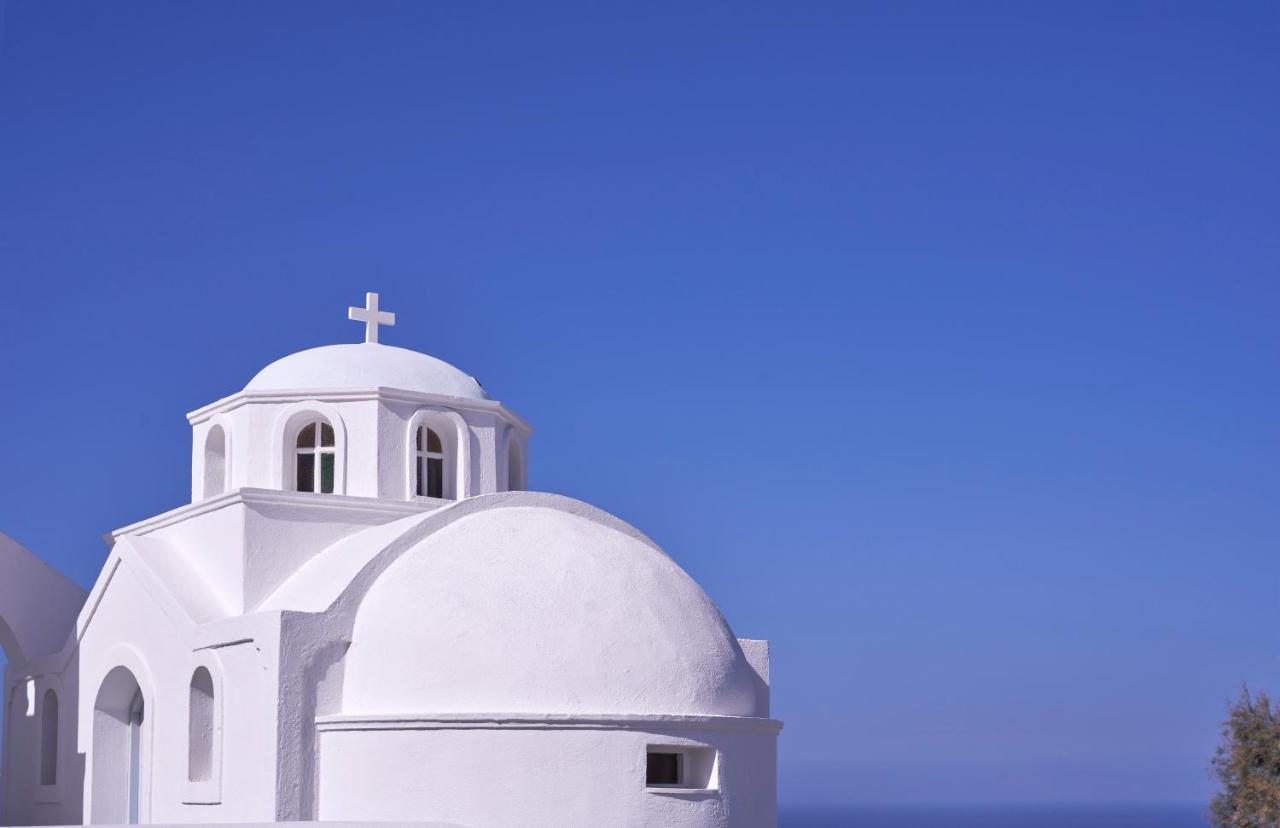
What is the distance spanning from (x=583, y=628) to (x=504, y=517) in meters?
1.99

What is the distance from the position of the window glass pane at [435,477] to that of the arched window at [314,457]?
4.11 feet

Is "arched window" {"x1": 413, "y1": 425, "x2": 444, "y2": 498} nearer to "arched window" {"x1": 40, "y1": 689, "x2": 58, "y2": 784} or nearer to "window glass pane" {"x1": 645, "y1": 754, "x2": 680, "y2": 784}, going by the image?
"window glass pane" {"x1": 645, "y1": 754, "x2": 680, "y2": 784}

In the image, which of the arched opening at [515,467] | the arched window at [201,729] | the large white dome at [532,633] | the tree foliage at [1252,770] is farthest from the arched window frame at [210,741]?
the tree foliage at [1252,770]

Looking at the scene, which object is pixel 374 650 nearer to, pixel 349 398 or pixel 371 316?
pixel 349 398

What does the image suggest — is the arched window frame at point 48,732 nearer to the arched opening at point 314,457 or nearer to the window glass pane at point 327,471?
the arched opening at point 314,457

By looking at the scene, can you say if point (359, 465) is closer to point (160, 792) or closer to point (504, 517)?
point (504, 517)

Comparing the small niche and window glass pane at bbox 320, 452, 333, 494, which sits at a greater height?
window glass pane at bbox 320, 452, 333, 494

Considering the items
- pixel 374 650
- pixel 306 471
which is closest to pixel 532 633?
pixel 374 650

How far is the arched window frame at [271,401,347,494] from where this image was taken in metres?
20.4

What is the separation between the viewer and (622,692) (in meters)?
16.9

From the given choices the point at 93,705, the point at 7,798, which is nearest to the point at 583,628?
A: the point at 93,705

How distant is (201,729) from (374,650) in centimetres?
257

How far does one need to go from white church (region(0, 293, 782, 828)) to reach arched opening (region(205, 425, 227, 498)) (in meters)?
0.03

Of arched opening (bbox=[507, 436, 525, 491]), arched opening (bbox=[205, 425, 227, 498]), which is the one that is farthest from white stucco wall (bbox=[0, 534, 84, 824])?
arched opening (bbox=[507, 436, 525, 491])
